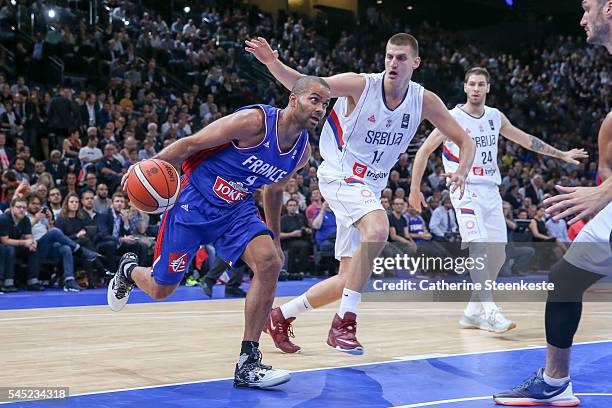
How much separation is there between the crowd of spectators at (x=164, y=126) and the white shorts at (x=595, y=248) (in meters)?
7.91

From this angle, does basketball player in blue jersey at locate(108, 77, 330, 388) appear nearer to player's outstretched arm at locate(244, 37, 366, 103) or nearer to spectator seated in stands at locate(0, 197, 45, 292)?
player's outstretched arm at locate(244, 37, 366, 103)

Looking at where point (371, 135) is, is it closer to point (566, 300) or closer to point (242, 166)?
point (242, 166)

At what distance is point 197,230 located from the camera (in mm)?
4973

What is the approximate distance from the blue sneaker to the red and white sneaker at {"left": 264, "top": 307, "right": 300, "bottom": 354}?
193 centimetres

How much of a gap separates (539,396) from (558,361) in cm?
21

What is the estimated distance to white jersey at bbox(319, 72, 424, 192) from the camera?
5766 mm

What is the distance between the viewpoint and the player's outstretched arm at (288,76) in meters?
5.43

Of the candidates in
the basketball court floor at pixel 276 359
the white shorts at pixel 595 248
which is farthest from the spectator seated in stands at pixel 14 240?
the white shorts at pixel 595 248

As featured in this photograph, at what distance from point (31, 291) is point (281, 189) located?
6283 millimetres

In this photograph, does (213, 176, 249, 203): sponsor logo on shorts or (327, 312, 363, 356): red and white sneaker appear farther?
(327, 312, 363, 356): red and white sneaker

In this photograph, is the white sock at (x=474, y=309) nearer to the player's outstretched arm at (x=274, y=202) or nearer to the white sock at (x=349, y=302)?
the white sock at (x=349, y=302)

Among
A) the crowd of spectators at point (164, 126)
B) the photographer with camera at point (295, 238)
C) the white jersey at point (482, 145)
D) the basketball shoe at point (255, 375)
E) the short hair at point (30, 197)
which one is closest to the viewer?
the basketball shoe at point (255, 375)

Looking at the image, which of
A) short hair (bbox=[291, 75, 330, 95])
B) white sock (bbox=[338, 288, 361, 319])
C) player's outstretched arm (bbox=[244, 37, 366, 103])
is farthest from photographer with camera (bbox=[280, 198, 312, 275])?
short hair (bbox=[291, 75, 330, 95])

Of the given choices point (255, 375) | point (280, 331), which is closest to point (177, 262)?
point (255, 375)
